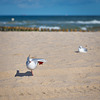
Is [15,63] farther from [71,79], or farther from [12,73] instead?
[71,79]

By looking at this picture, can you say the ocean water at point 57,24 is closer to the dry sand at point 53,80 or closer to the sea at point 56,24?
the sea at point 56,24

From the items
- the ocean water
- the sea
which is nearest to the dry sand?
the sea

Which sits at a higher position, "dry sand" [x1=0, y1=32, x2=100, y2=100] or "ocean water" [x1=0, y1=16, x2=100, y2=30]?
"ocean water" [x1=0, y1=16, x2=100, y2=30]

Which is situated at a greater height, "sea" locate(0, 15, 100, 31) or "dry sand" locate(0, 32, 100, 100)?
"sea" locate(0, 15, 100, 31)

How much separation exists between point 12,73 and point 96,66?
2293mm

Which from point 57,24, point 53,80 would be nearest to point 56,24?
point 57,24

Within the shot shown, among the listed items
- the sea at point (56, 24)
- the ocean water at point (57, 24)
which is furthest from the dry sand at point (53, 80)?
the ocean water at point (57, 24)

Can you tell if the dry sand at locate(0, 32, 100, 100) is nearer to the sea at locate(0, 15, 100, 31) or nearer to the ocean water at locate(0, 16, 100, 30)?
the sea at locate(0, 15, 100, 31)

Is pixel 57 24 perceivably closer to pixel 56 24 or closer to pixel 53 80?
pixel 56 24

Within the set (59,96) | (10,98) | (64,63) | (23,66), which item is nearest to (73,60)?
(64,63)

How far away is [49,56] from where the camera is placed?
609 cm

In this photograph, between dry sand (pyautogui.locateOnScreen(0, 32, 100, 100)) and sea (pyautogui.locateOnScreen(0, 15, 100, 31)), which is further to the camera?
sea (pyautogui.locateOnScreen(0, 15, 100, 31))

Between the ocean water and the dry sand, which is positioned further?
the ocean water

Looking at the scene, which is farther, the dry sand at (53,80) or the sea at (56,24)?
the sea at (56,24)
